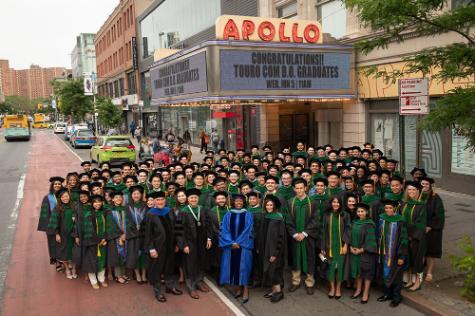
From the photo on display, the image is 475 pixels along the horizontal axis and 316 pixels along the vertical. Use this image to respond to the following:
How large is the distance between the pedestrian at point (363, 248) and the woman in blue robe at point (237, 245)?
1627mm

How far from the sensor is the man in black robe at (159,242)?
7.60m

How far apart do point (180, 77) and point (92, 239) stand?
1012 centimetres

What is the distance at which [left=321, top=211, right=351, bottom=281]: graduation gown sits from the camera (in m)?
7.30

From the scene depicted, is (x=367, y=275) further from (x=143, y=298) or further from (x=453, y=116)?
(x=143, y=298)

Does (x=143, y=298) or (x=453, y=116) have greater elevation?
(x=453, y=116)

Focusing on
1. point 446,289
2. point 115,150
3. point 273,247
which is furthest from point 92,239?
point 115,150

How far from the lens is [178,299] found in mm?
7617

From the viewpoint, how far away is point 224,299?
7.57 metres

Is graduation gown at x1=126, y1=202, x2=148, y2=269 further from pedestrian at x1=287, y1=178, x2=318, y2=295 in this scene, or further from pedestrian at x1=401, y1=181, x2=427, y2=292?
pedestrian at x1=401, y1=181, x2=427, y2=292

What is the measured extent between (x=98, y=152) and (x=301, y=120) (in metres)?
10.8

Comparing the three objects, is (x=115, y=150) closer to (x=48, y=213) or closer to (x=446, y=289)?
(x=48, y=213)

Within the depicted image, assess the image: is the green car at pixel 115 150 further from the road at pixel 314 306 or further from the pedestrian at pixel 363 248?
the pedestrian at pixel 363 248

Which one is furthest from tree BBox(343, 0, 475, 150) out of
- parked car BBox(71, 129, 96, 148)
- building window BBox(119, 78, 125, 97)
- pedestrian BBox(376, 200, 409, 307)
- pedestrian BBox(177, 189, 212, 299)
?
building window BBox(119, 78, 125, 97)

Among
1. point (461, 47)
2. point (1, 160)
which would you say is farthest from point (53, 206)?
point (1, 160)
